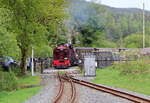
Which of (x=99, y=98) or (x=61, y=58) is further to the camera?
(x=61, y=58)

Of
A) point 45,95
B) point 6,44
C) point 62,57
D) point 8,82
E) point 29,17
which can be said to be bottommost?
point 45,95

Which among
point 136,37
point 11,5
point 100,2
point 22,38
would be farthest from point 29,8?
point 136,37

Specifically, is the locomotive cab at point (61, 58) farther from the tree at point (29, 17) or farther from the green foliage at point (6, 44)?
the green foliage at point (6, 44)

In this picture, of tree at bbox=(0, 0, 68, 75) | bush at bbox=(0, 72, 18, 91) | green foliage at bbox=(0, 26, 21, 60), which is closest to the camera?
green foliage at bbox=(0, 26, 21, 60)

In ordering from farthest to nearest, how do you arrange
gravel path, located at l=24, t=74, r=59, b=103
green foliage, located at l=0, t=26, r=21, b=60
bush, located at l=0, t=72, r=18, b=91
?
bush, located at l=0, t=72, r=18, b=91 < green foliage, located at l=0, t=26, r=21, b=60 < gravel path, located at l=24, t=74, r=59, b=103

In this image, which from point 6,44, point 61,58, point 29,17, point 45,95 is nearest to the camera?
point 45,95

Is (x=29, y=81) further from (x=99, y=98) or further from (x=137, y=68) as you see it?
(x=99, y=98)

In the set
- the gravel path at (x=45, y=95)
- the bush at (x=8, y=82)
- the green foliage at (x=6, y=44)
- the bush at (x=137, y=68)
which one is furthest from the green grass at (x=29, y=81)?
the bush at (x=137, y=68)

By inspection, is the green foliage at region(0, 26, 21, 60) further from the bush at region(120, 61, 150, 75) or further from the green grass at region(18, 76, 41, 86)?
the bush at region(120, 61, 150, 75)

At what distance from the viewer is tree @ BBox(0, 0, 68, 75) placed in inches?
718

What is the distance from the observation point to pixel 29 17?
19078 millimetres

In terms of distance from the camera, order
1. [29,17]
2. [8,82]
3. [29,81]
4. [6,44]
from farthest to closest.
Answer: [29,17], [29,81], [8,82], [6,44]

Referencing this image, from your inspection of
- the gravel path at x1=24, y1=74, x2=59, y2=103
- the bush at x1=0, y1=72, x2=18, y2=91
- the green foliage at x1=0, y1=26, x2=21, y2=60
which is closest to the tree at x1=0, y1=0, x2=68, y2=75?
the bush at x1=0, y1=72, x2=18, y2=91

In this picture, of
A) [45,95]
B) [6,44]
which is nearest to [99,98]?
[45,95]
